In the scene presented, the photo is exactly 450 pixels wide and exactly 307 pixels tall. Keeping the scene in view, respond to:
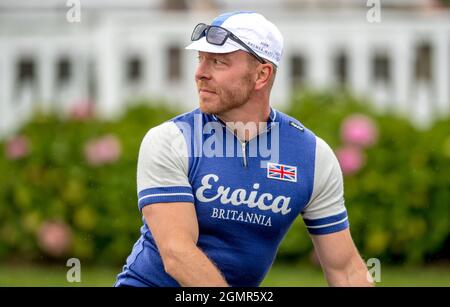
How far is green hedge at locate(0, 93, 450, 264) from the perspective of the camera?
34.7 ft

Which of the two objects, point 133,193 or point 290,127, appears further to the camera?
point 133,193

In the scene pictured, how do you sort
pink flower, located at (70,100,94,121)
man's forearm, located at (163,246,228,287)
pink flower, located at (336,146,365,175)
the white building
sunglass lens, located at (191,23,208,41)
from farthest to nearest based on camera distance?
the white building < pink flower, located at (70,100,94,121) < pink flower, located at (336,146,365,175) < sunglass lens, located at (191,23,208,41) < man's forearm, located at (163,246,228,287)

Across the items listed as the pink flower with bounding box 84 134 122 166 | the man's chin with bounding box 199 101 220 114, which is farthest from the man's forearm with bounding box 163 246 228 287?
the pink flower with bounding box 84 134 122 166

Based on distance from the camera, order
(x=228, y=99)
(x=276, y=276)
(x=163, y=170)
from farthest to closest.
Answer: (x=276, y=276)
(x=228, y=99)
(x=163, y=170)

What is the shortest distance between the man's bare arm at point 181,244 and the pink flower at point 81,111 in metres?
6.92

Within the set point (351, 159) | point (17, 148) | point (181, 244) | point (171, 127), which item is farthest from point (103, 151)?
point (181, 244)

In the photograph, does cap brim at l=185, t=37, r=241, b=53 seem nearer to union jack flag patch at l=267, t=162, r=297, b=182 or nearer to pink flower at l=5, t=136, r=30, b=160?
union jack flag patch at l=267, t=162, r=297, b=182

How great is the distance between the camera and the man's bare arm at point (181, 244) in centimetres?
431

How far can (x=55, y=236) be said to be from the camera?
1079 centimetres

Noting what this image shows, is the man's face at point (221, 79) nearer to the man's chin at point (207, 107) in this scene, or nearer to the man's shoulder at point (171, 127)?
the man's chin at point (207, 107)

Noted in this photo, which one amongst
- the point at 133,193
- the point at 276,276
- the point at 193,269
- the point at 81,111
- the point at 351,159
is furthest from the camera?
the point at 81,111

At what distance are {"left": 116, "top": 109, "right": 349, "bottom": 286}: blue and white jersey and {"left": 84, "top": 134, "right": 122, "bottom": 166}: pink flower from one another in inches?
239

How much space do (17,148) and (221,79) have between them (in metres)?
6.93

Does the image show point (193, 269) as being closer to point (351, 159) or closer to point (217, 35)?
point (217, 35)
